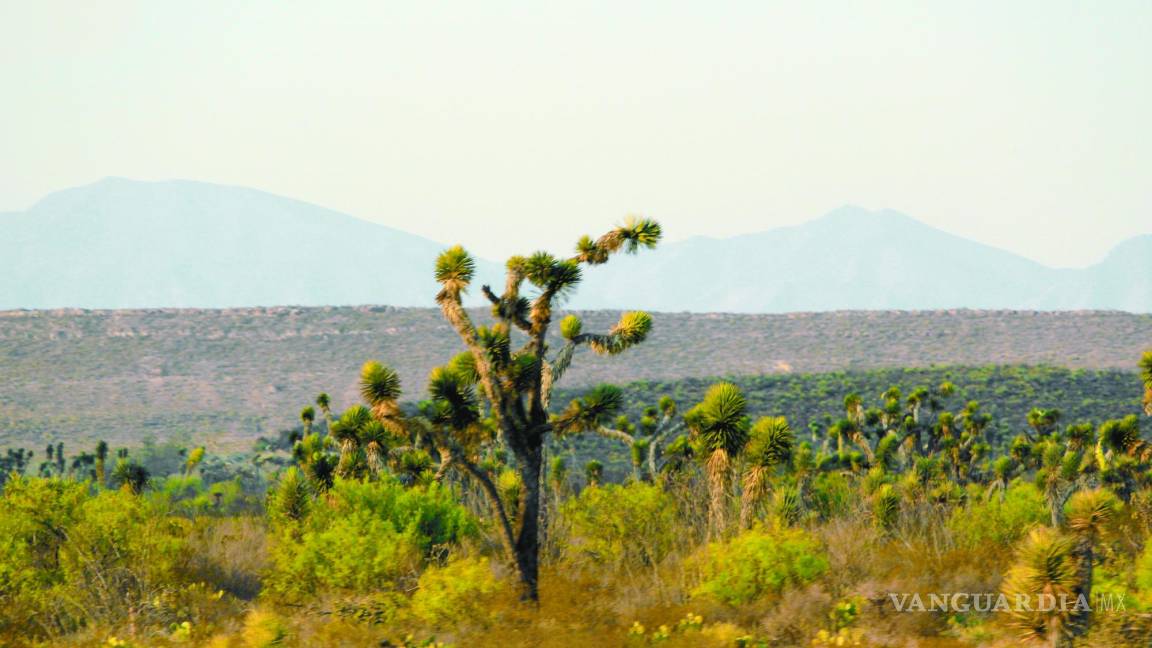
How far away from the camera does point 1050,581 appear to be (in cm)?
1123

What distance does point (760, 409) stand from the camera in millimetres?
59156

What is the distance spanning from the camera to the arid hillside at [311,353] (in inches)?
2758

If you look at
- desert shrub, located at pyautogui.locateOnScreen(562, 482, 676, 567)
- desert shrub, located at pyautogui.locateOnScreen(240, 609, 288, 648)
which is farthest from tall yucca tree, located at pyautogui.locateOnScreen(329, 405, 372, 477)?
desert shrub, located at pyautogui.locateOnScreen(240, 609, 288, 648)

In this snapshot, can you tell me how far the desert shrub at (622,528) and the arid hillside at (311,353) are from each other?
48267mm

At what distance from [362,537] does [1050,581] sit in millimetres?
9096

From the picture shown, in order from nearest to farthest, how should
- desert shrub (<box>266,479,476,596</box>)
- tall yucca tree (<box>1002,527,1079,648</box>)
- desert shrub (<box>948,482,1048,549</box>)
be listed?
1. tall yucca tree (<box>1002,527,1079,648</box>)
2. desert shrub (<box>266,479,476,596</box>)
3. desert shrub (<box>948,482,1048,549</box>)

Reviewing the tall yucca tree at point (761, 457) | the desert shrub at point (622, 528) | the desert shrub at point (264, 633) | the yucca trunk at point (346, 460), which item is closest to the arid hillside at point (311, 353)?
the yucca trunk at point (346, 460)

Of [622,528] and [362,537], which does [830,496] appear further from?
[362,537]

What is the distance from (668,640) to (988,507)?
1204 cm

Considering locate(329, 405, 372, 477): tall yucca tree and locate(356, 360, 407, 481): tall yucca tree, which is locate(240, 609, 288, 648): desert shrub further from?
locate(329, 405, 372, 477): tall yucca tree

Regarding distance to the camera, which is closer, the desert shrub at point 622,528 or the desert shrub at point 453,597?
the desert shrub at point 453,597

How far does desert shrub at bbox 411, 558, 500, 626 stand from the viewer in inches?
561

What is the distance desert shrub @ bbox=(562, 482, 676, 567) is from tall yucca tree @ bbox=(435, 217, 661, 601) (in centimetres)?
377

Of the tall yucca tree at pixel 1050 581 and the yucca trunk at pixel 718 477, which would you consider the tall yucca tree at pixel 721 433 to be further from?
the tall yucca tree at pixel 1050 581
